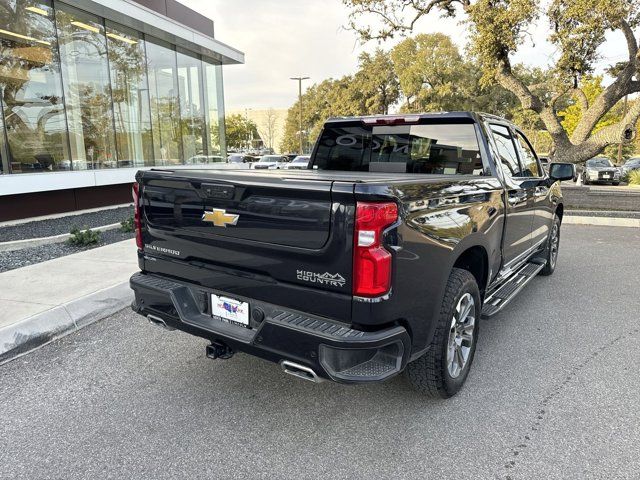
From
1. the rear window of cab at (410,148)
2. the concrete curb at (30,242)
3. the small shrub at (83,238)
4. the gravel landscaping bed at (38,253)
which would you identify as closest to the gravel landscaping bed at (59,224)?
the concrete curb at (30,242)

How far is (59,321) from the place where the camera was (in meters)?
4.30

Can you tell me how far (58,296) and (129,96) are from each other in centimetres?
1137

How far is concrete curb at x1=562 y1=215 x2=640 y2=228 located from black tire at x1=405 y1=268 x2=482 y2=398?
29.7ft

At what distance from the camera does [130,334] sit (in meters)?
4.23

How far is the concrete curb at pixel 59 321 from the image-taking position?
152 inches

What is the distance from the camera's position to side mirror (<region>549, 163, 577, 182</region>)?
527cm

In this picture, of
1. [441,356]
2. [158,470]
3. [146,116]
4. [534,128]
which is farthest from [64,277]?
[534,128]

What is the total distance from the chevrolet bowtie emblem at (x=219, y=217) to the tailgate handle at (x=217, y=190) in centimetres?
9

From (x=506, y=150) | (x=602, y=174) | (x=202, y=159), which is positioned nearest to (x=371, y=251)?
(x=506, y=150)

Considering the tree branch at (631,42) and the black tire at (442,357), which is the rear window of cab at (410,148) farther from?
the tree branch at (631,42)

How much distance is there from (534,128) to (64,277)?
42637 millimetres

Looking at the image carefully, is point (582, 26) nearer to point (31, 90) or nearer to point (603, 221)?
point (603, 221)

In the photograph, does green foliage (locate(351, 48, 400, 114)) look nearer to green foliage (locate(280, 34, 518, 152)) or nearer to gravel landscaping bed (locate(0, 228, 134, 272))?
green foliage (locate(280, 34, 518, 152))

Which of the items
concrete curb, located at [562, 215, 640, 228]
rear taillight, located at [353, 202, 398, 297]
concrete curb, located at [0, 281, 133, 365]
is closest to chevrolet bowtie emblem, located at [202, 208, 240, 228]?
rear taillight, located at [353, 202, 398, 297]
